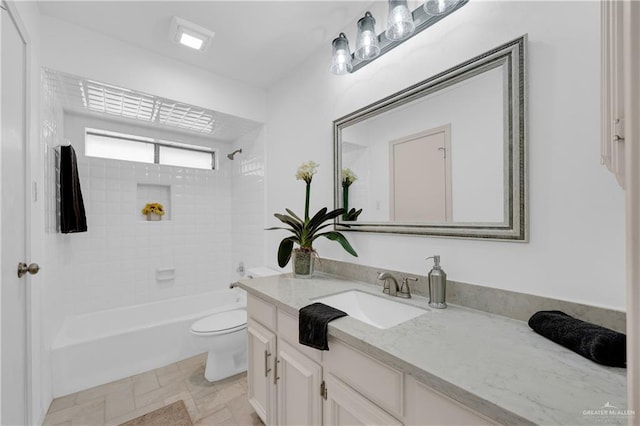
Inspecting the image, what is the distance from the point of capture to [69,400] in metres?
1.89

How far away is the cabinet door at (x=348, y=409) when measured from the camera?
0.89 meters

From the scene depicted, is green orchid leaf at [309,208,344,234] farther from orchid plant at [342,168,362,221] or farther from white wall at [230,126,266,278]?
white wall at [230,126,266,278]

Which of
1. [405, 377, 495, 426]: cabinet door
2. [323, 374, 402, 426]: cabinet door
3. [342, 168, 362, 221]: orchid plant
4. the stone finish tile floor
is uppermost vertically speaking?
[342, 168, 362, 221]: orchid plant

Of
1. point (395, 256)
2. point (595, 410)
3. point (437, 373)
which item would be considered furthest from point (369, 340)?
point (395, 256)

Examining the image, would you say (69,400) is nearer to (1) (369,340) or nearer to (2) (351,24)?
(1) (369,340)

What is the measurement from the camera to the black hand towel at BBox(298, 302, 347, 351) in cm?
105

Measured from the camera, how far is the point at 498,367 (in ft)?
2.42

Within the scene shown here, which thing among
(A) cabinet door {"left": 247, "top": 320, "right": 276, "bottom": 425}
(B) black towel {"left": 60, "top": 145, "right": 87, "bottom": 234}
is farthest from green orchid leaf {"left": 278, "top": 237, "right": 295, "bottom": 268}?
(B) black towel {"left": 60, "top": 145, "right": 87, "bottom": 234}

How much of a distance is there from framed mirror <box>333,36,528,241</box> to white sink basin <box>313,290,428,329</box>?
0.38m

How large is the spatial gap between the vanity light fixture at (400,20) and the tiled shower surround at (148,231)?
5.51 ft

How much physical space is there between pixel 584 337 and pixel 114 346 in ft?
9.07

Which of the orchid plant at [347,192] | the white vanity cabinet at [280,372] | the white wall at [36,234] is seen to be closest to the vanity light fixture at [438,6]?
the orchid plant at [347,192]

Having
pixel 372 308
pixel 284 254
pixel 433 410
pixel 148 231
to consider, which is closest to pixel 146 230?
pixel 148 231

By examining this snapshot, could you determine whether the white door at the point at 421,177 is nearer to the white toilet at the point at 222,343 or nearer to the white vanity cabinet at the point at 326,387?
the white vanity cabinet at the point at 326,387
